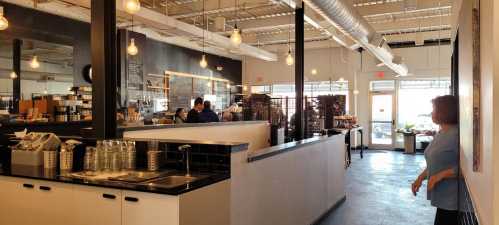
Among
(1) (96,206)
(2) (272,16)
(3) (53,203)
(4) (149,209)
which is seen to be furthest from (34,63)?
(4) (149,209)

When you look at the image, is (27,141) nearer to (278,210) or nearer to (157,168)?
(157,168)

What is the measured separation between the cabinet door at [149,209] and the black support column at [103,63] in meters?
0.99

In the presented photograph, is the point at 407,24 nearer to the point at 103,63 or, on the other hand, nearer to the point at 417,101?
the point at 417,101

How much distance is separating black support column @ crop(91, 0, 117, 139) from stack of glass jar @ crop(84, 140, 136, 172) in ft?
0.78

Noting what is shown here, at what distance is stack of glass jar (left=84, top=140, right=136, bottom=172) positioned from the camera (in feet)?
9.75

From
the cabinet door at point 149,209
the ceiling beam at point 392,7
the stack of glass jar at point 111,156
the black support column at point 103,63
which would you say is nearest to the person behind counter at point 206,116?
the ceiling beam at point 392,7

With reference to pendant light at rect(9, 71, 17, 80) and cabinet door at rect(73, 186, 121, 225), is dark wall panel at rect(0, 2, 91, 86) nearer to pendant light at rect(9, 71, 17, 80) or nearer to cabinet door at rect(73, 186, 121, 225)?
pendant light at rect(9, 71, 17, 80)

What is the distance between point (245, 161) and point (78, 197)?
118 cm

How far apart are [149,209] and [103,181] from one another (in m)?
0.44

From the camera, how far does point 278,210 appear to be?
3.66 m

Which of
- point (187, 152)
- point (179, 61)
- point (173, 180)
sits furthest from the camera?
point (179, 61)

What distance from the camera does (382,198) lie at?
6113 mm

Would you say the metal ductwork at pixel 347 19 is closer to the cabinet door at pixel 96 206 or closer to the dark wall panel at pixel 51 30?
the cabinet door at pixel 96 206

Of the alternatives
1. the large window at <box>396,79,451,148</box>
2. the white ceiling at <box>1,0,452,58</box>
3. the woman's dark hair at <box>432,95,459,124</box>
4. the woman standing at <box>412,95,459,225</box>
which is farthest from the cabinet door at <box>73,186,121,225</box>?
the large window at <box>396,79,451,148</box>
